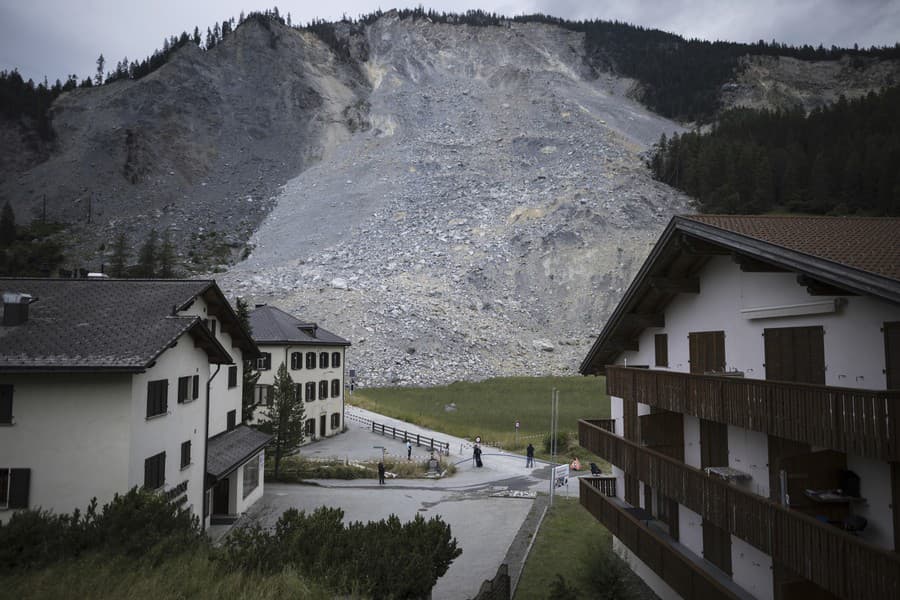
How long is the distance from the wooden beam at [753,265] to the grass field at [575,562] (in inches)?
289

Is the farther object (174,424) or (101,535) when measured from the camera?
(174,424)

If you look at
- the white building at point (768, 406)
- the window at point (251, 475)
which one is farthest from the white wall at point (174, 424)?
the white building at point (768, 406)

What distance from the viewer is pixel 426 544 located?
1188 centimetres

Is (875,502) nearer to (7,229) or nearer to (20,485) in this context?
(20,485)

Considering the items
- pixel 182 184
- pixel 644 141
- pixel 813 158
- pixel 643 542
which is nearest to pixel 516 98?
pixel 644 141

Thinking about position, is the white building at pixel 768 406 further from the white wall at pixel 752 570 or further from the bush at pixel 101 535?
the bush at pixel 101 535

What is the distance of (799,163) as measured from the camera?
99125 millimetres

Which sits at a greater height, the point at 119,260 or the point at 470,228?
the point at 470,228

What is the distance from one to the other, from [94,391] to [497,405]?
41.7 metres

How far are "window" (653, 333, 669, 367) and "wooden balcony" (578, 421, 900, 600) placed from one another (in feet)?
8.81

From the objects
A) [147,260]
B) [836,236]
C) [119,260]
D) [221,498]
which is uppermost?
[119,260]

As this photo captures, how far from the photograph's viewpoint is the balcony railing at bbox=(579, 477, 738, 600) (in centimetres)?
1110

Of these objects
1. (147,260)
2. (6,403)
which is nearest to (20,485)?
(6,403)

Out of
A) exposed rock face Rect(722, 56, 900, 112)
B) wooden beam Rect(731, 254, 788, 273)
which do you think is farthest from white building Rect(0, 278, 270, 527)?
exposed rock face Rect(722, 56, 900, 112)
